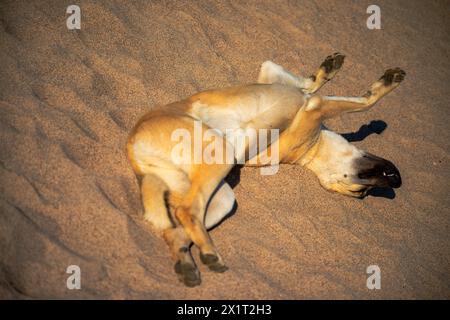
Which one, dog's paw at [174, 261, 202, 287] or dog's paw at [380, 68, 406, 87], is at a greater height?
dog's paw at [380, 68, 406, 87]

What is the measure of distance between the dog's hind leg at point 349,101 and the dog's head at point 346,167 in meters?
0.38

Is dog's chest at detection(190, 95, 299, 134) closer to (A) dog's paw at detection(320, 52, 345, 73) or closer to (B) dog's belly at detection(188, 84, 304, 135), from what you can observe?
(B) dog's belly at detection(188, 84, 304, 135)

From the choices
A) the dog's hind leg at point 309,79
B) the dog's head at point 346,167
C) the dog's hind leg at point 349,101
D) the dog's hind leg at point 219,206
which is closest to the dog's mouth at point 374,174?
the dog's head at point 346,167

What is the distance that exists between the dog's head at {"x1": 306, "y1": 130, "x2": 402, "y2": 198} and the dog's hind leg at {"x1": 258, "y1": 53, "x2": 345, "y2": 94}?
510mm

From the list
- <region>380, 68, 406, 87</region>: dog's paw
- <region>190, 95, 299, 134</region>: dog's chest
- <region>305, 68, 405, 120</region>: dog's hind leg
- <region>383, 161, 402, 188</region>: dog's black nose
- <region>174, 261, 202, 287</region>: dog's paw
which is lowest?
<region>174, 261, 202, 287</region>: dog's paw

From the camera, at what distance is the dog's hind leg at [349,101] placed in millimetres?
4750

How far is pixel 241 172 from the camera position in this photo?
506cm

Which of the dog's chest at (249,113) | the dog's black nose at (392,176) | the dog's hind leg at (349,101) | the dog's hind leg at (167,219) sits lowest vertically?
the dog's hind leg at (167,219)

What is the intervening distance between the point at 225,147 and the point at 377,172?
1670 millimetres

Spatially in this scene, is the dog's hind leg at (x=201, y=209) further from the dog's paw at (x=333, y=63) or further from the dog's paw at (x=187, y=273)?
the dog's paw at (x=333, y=63)

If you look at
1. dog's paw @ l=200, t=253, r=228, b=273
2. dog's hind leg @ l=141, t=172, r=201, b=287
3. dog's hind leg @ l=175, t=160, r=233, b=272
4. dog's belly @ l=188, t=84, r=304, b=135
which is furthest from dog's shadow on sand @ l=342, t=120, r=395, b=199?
dog's hind leg @ l=141, t=172, r=201, b=287

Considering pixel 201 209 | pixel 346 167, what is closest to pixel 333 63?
pixel 346 167

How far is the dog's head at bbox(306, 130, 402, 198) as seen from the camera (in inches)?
193

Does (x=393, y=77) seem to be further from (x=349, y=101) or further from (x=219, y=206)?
(x=219, y=206)
